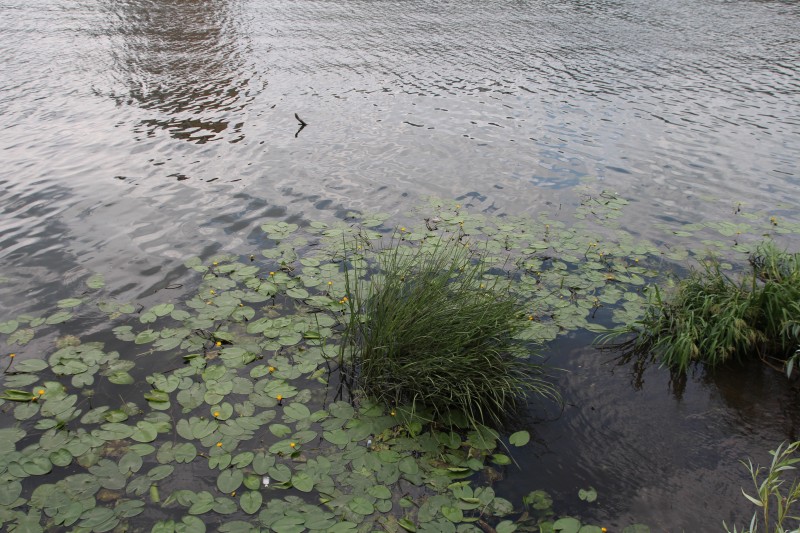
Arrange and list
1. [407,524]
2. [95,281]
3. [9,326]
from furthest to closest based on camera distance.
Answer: [95,281], [9,326], [407,524]

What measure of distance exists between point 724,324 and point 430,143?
661 cm

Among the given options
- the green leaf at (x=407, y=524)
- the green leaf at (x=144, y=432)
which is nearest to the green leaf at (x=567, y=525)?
the green leaf at (x=407, y=524)

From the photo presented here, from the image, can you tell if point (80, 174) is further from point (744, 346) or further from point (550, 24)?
point (550, 24)

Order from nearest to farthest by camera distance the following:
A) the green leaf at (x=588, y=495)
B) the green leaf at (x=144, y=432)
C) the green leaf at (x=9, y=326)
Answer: the green leaf at (x=588, y=495) < the green leaf at (x=144, y=432) < the green leaf at (x=9, y=326)

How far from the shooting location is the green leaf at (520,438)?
496 cm

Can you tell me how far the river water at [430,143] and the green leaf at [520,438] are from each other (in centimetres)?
13

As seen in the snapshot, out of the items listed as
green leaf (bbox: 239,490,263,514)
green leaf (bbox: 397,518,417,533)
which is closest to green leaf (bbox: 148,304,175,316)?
green leaf (bbox: 239,490,263,514)

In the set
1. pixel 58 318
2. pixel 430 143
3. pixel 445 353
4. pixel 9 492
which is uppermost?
pixel 430 143

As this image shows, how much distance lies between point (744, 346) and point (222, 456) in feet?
15.2

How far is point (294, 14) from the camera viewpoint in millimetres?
21031

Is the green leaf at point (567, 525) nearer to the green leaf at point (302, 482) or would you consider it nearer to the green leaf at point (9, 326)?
the green leaf at point (302, 482)

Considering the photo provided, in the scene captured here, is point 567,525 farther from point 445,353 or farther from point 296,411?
point 296,411

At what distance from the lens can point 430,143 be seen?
37.0ft

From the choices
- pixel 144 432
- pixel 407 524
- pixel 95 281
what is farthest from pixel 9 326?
pixel 407 524
